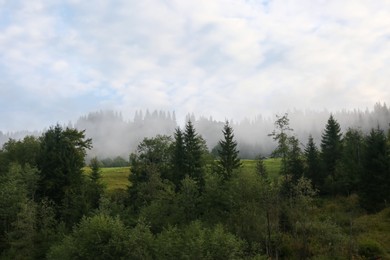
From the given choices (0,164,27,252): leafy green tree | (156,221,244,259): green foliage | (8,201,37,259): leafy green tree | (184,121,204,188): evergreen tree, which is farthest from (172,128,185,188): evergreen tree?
(156,221,244,259): green foliage

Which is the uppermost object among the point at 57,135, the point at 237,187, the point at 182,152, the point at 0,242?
the point at 57,135

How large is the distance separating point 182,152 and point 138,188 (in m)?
11.8

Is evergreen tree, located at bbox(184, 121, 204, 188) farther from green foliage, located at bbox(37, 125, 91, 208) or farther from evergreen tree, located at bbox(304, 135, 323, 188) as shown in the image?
evergreen tree, located at bbox(304, 135, 323, 188)

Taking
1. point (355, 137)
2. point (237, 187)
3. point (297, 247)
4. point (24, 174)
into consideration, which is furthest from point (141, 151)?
point (355, 137)

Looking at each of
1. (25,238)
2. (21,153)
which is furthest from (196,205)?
(21,153)

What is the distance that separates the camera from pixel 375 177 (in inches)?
2650

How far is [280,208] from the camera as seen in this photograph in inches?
2234

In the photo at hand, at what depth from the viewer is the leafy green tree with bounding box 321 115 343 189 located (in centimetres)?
9125

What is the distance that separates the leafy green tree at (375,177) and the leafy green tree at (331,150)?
763 inches

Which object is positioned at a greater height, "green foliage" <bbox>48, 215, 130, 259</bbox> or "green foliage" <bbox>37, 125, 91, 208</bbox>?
"green foliage" <bbox>37, 125, 91, 208</bbox>

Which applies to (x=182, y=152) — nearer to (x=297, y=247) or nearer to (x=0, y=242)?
(x=297, y=247)

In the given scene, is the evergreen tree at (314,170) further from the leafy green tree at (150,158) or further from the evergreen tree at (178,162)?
the leafy green tree at (150,158)

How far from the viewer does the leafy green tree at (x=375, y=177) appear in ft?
220

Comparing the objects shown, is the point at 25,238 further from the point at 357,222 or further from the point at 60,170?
the point at 357,222
